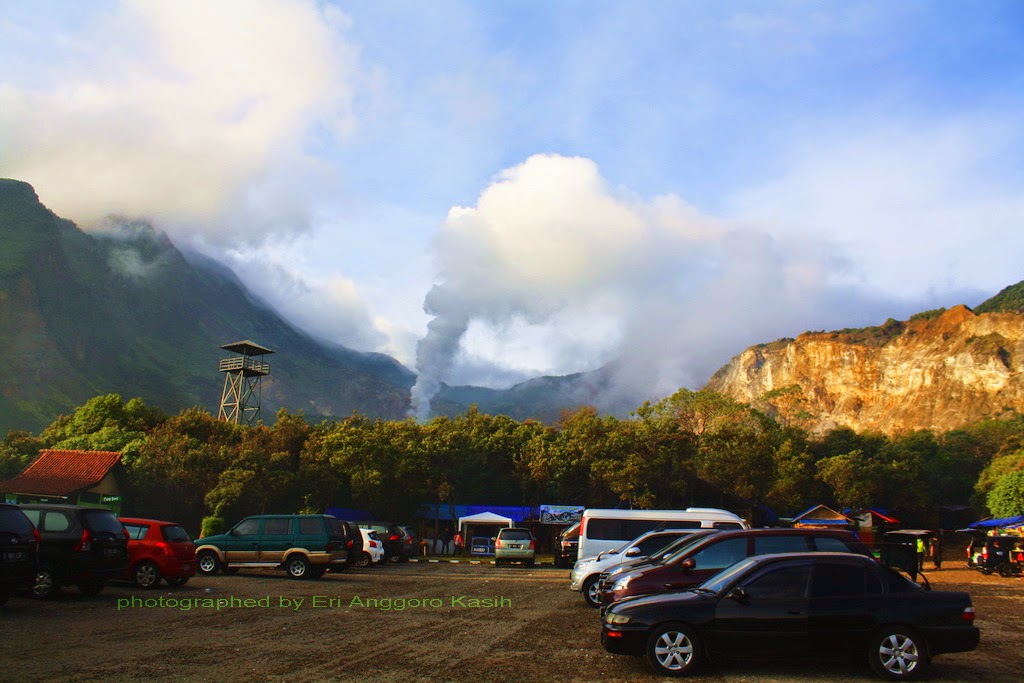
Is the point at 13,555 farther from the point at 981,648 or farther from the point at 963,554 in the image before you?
the point at 963,554

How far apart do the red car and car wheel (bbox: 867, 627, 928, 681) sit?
14221 mm

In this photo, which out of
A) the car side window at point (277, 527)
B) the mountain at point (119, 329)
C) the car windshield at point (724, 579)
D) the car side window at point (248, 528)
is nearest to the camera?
the car windshield at point (724, 579)

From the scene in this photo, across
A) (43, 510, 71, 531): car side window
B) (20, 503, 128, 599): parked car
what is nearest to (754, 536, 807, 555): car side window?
(20, 503, 128, 599): parked car

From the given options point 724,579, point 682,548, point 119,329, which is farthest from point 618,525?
point 119,329

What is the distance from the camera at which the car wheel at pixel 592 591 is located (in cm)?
1566

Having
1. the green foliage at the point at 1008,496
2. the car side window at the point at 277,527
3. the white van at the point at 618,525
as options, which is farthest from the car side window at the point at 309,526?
the green foliage at the point at 1008,496

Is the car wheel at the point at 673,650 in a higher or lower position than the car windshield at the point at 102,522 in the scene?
lower

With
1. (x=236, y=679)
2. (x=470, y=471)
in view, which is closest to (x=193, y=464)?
(x=470, y=471)

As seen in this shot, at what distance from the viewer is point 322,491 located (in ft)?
151

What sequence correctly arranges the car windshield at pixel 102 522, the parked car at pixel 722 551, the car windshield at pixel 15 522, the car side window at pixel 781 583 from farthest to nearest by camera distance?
the car windshield at pixel 102 522 < the car windshield at pixel 15 522 < the parked car at pixel 722 551 < the car side window at pixel 781 583

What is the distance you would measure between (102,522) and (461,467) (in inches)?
1382

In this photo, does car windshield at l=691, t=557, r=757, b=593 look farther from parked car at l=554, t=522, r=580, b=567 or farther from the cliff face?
the cliff face

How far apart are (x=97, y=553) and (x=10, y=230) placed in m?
140

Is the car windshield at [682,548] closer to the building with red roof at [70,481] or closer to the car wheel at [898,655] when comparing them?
the car wheel at [898,655]
